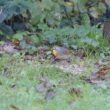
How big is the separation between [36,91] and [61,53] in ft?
5.03

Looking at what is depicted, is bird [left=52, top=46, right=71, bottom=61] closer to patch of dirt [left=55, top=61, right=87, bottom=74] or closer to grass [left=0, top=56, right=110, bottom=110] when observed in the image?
patch of dirt [left=55, top=61, right=87, bottom=74]

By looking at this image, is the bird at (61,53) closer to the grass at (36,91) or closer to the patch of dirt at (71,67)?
the patch of dirt at (71,67)

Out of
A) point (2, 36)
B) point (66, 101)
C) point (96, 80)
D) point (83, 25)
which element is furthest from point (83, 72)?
point (83, 25)

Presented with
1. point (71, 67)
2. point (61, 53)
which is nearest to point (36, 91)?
point (71, 67)

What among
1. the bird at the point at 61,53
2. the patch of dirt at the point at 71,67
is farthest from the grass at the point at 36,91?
the bird at the point at 61,53

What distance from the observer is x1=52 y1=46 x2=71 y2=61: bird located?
226 inches

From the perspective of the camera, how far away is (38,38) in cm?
642

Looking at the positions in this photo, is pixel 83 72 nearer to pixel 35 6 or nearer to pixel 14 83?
pixel 14 83

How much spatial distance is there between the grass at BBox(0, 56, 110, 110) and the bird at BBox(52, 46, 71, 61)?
0.45 m

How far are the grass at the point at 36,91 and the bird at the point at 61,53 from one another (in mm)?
448

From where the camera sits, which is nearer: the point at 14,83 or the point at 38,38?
the point at 14,83

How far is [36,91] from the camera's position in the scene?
14.4 ft

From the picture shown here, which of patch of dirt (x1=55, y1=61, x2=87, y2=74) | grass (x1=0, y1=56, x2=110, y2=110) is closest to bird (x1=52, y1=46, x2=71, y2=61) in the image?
patch of dirt (x1=55, y1=61, x2=87, y2=74)

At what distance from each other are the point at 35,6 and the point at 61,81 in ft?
6.65
